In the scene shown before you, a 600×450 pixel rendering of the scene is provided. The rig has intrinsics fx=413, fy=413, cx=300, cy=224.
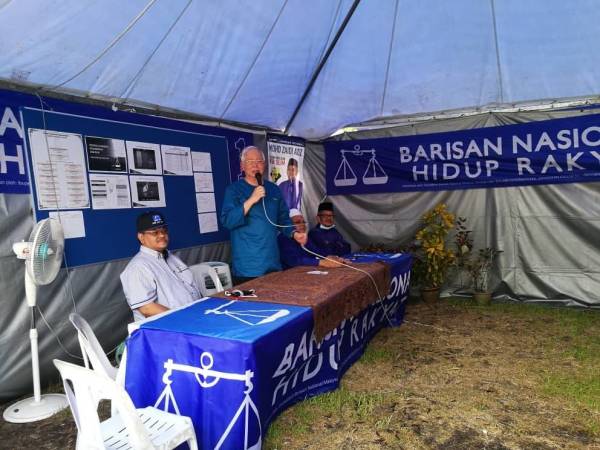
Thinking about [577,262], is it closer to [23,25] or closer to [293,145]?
[293,145]

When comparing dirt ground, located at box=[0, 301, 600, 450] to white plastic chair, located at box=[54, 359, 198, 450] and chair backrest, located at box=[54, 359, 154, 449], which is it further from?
chair backrest, located at box=[54, 359, 154, 449]

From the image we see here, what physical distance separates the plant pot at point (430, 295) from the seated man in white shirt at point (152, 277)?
2.95 metres

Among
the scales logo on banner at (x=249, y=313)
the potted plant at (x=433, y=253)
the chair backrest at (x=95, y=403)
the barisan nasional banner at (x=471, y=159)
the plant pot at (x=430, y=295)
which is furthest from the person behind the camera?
the plant pot at (x=430, y=295)

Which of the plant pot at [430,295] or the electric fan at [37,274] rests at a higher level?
the electric fan at [37,274]

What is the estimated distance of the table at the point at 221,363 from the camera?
5.41 ft

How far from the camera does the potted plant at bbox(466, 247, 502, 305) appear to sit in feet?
14.8

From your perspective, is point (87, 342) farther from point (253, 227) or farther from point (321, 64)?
point (321, 64)

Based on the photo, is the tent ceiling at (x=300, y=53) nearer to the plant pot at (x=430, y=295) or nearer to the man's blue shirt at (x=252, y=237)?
the man's blue shirt at (x=252, y=237)

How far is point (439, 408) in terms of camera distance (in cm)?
239

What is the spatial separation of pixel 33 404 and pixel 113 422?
1188 millimetres

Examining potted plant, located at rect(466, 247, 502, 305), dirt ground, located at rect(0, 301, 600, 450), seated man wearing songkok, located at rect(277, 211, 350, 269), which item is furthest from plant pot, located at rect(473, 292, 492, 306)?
seated man wearing songkok, located at rect(277, 211, 350, 269)

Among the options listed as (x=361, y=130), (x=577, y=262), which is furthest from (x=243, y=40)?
(x=577, y=262)

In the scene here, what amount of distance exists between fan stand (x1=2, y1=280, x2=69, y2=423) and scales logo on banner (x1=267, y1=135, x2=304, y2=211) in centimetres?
273

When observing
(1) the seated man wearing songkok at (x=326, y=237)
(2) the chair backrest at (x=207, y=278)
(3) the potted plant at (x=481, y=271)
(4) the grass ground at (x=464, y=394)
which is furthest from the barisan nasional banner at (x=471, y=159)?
(2) the chair backrest at (x=207, y=278)
